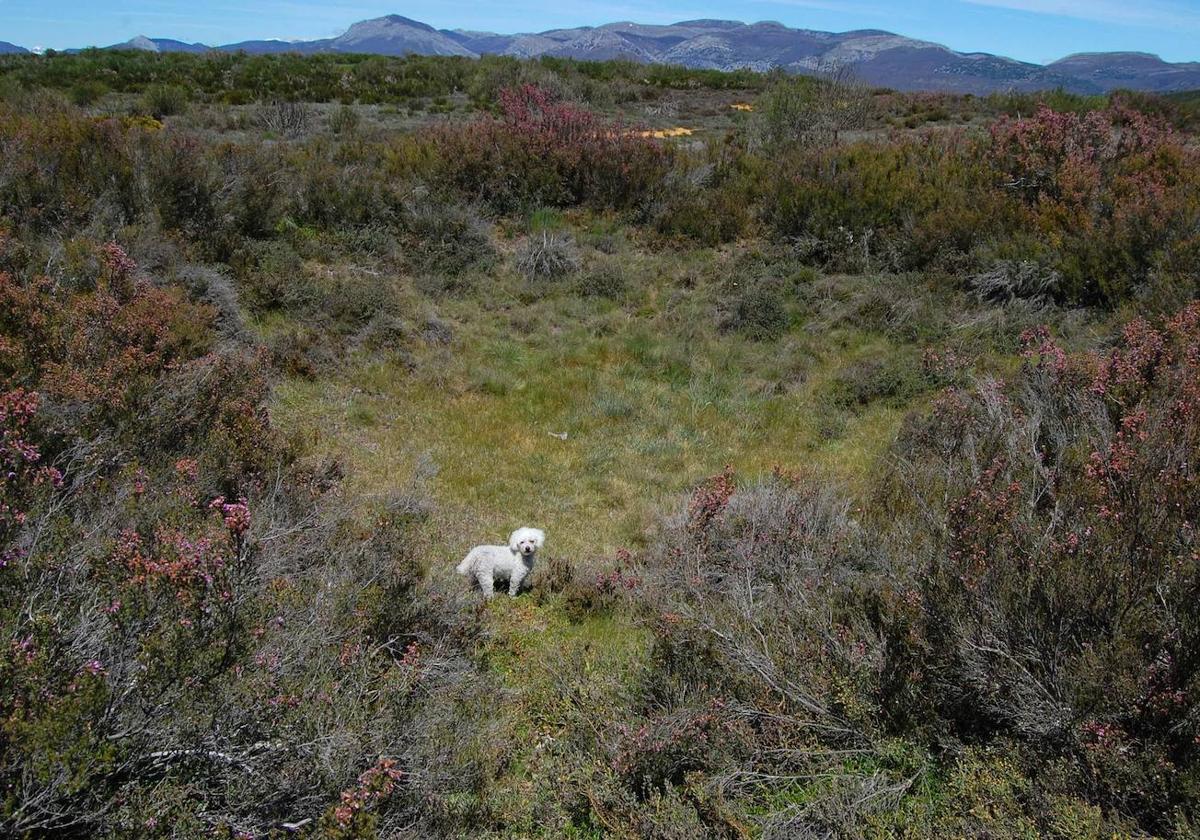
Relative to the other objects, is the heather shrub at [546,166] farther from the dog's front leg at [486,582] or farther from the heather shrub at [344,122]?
the dog's front leg at [486,582]

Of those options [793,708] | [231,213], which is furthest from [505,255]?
[793,708]

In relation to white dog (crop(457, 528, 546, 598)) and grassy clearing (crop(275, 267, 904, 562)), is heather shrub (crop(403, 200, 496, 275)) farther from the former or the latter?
white dog (crop(457, 528, 546, 598))

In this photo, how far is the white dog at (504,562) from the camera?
5.05 meters

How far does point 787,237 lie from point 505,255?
177 inches

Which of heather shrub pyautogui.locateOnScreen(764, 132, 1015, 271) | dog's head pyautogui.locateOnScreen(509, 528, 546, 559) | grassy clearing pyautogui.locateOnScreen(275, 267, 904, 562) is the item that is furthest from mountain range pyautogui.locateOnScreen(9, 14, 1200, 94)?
dog's head pyautogui.locateOnScreen(509, 528, 546, 559)

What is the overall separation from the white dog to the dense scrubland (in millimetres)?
172

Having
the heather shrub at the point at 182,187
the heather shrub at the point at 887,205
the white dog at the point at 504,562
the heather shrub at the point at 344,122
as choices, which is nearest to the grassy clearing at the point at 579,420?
the white dog at the point at 504,562

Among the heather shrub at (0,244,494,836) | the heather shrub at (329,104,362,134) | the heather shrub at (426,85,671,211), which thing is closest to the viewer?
the heather shrub at (0,244,494,836)

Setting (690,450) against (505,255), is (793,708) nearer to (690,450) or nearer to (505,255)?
(690,450)

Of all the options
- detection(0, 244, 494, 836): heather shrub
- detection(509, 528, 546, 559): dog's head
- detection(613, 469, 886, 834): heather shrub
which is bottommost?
detection(509, 528, 546, 559): dog's head

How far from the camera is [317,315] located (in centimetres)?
900

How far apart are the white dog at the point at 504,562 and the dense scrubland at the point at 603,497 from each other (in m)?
0.17

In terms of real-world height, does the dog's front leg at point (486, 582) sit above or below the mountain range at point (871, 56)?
below

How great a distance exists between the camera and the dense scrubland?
8.99ft
